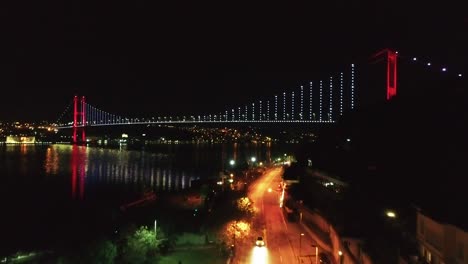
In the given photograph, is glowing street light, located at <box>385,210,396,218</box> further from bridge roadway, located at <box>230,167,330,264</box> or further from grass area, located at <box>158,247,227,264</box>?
grass area, located at <box>158,247,227,264</box>

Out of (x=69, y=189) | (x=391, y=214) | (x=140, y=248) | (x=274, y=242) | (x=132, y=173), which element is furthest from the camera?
(x=132, y=173)

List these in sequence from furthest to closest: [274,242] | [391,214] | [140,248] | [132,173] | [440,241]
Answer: [132,173] → [274,242] → [140,248] → [391,214] → [440,241]

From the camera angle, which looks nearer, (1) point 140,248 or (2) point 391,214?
(2) point 391,214

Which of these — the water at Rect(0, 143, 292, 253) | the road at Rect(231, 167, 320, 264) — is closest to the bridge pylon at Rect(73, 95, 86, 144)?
the water at Rect(0, 143, 292, 253)

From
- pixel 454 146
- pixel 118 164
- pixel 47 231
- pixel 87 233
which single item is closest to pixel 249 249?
pixel 454 146

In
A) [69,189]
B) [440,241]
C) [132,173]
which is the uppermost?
[440,241]

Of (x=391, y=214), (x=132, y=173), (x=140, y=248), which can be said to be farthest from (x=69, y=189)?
(x=391, y=214)

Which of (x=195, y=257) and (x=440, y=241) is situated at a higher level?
(x=440, y=241)

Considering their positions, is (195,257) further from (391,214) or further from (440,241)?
(440,241)
